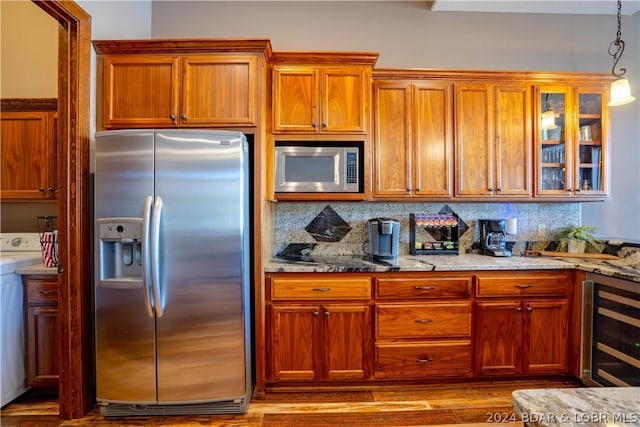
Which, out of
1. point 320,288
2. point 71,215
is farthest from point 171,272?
point 320,288

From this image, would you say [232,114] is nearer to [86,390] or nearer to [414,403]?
[86,390]

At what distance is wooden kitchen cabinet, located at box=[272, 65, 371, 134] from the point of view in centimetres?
235

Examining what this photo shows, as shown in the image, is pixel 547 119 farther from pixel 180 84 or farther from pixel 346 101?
pixel 180 84

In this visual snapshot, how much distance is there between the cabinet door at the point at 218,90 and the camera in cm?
210

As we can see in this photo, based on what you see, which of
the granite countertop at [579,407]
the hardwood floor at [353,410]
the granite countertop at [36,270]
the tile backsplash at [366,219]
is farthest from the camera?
the tile backsplash at [366,219]

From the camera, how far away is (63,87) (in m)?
1.93

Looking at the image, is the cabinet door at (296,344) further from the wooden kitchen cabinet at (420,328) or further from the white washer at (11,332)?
the white washer at (11,332)

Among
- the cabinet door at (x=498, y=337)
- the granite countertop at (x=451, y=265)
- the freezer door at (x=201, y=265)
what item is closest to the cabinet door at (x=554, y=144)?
the granite countertop at (x=451, y=265)

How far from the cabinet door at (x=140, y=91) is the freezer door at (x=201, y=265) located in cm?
38

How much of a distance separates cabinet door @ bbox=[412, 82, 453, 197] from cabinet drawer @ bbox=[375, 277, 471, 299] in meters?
0.72

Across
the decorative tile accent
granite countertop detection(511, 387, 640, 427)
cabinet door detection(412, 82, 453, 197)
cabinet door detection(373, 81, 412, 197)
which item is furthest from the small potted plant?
granite countertop detection(511, 387, 640, 427)

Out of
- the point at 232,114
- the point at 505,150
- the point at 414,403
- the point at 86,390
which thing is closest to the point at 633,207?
the point at 505,150

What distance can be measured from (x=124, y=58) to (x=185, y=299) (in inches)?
66.1

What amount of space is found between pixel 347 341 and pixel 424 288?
66cm
